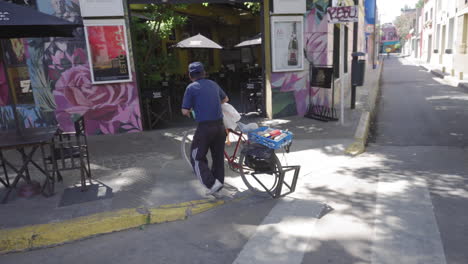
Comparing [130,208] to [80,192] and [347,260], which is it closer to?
[80,192]

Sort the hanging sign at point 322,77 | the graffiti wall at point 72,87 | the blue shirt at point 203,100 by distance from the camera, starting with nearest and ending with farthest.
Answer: the blue shirt at point 203,100
the graffiti wall at point 72,87
the hanging sign at point 322,77

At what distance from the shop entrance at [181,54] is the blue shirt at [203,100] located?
3.46ft

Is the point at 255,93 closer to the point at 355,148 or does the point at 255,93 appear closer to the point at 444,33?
the point at 355,148

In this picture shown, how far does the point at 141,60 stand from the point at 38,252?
7.10 meters

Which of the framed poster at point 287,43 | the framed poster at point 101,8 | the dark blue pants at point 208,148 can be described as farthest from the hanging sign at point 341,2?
the dark blue pants at point 208,148

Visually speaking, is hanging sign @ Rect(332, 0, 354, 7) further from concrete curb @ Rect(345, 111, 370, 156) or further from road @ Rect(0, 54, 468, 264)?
road @ Rect(0, 54, 468, 264)

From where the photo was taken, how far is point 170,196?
483cm

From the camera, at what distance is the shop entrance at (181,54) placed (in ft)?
30.6

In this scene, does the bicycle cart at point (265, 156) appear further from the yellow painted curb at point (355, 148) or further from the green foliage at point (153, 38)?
the green foliage at point (153, 38)

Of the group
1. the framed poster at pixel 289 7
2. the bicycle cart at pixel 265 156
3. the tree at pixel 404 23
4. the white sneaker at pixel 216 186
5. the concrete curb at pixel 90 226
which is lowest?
the concrete curb at pixel 90 226

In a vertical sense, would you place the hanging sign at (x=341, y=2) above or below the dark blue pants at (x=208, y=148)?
above

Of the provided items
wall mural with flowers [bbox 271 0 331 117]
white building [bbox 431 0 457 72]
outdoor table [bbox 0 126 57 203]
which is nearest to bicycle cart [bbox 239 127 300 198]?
outdoor table [bbox 0 126 57 203]

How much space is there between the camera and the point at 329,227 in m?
3.91

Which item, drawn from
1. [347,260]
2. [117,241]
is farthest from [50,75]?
[347,260]
